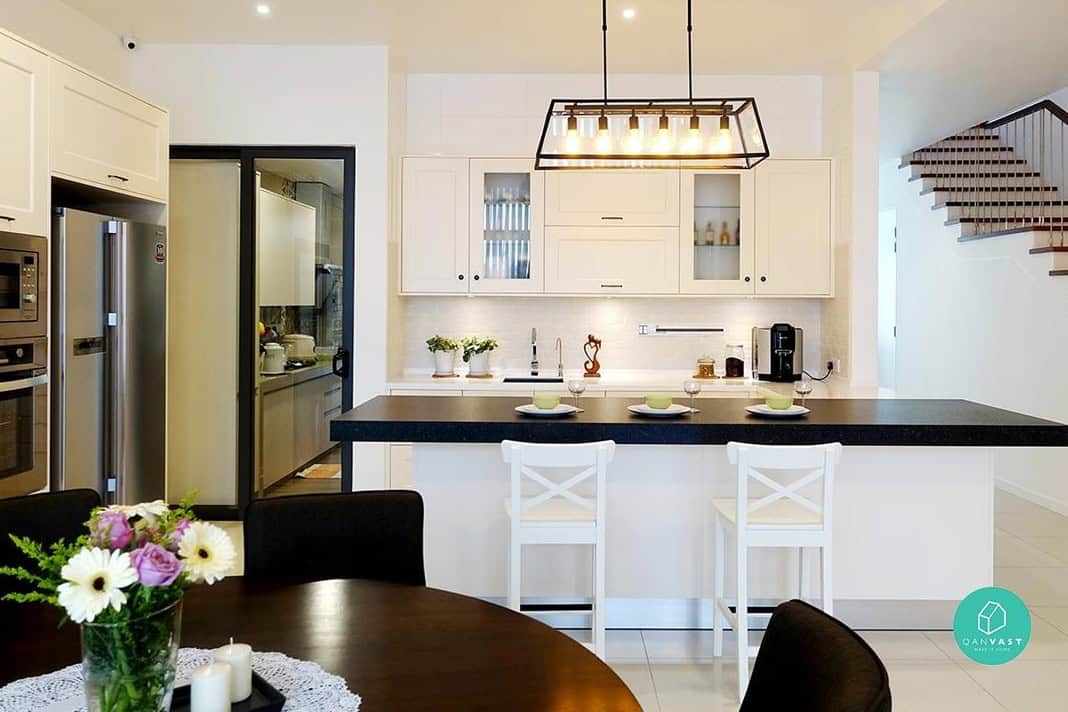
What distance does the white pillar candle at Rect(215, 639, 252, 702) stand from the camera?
1258 millimetres

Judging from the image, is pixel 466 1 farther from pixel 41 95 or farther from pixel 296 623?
pixel 296 623

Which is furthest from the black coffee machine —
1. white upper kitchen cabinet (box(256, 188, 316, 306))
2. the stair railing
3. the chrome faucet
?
white upper kitchen cabinet (box(256, 188, 316, 306))

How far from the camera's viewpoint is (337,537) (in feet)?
6.97

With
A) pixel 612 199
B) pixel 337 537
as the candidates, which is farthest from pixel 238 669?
pixel 612 199

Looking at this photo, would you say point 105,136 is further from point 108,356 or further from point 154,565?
point 154,565

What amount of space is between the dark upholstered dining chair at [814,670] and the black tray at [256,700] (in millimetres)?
783

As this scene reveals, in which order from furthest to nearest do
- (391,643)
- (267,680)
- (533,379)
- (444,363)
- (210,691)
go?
(444,363)
(533,379)
(391,643)
(267,680)
(210,691)

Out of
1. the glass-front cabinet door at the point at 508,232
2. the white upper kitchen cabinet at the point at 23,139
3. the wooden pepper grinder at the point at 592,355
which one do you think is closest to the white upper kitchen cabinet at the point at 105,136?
the white upper kitchen cabinet at the point at 23,139

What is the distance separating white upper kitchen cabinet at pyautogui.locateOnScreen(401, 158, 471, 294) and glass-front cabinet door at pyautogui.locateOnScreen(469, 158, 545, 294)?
0.08m

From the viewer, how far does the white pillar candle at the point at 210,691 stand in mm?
1178

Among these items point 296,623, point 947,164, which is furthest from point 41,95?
point 947,164

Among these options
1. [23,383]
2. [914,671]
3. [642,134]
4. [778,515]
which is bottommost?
[914,671]

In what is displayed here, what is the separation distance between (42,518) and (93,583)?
4.05ft

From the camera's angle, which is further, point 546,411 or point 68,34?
point 68,34
